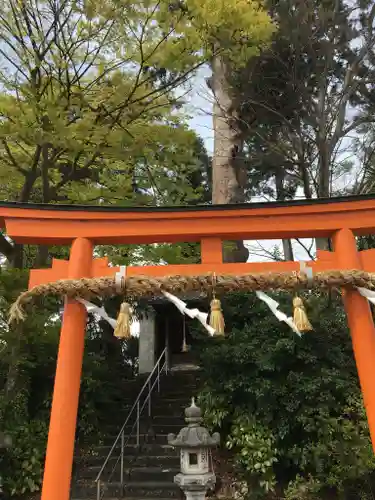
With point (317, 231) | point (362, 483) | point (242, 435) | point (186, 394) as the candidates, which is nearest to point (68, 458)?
point (242, 435)

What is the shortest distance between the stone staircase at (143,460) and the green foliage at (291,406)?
1251mm

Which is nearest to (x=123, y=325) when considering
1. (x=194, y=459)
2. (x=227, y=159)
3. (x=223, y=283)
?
(x=223, y=283)

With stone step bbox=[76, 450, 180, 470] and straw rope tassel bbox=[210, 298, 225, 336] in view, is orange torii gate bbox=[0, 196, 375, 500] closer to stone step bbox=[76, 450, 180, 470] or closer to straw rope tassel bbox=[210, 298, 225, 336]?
straw rope tassel bbox=[210, 298, 225, 336]

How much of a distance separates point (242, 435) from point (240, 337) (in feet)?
5.70

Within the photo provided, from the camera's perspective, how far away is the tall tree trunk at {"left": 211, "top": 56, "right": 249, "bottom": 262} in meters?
→ 9.81

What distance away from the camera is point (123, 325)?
440 centimetres

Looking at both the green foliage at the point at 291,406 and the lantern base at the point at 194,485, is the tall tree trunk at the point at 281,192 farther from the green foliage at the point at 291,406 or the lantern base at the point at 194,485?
the lantern base at the point at 194,485

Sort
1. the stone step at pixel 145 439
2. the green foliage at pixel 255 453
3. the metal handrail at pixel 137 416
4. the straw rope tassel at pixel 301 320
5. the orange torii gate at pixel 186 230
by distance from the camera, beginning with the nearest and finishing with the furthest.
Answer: the straw rope tassel at pixel 301 320 → the orange torii gate at pixel 186 230 → the green foliage at pixel 255 453 → the metal handrail at pixel 137 416 → the stone step at pixel 145 439

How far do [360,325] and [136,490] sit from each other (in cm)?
467

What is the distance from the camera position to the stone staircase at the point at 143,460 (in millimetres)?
6852

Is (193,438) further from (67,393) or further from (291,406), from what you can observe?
(291,406)

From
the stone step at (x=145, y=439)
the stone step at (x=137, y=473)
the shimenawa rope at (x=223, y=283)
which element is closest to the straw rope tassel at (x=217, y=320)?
the shimenawa rope at (x=223, y=283)

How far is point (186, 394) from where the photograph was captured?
10.0 meters

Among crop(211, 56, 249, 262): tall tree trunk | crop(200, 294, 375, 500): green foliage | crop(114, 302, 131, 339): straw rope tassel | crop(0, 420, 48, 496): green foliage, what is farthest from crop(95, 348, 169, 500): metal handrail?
crop(211, 56, 249, 262): tall tree trunk
